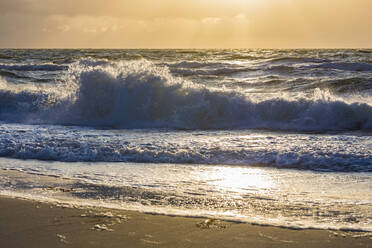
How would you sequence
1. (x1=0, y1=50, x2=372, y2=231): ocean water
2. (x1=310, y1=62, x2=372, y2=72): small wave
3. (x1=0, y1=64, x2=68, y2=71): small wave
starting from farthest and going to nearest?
1. (x1=0, y1=64, x2=68, y2=71): small wave
2. (x1=310, y1=62, x2=372, y2=72): small wave
3. (x1=0, y1=50, x2=372, y2=231): ocean water

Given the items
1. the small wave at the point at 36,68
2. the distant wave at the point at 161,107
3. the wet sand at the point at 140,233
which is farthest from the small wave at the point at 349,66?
the wet sand at the point at 140,233

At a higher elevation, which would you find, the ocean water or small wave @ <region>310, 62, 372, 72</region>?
small wave @ <region>310, 62, 372, 72</region>

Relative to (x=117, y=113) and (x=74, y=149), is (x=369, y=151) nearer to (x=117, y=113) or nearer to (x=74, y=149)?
(x=74, y=149)

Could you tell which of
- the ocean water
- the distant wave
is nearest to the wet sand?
the ocean water

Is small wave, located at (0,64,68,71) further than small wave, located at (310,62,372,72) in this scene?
Yes

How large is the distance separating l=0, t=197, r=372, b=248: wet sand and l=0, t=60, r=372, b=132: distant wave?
7.30 m

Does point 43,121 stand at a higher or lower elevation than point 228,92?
lower

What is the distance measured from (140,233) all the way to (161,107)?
Answer: 9225 millimetres

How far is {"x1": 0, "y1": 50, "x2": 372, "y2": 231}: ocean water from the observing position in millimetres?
4750

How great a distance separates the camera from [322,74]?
22.2 metres

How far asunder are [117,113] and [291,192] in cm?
854

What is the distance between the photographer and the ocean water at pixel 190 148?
15.6ft

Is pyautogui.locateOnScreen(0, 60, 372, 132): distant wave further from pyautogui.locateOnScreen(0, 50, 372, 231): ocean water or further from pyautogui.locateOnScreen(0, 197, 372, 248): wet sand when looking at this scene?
pyautogui.locateOnScreen(0, 197, 372, 248): wet sand

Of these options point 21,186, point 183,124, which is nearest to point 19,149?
point 21,186
